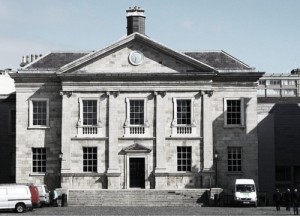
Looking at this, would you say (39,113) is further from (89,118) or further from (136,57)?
(136,57)

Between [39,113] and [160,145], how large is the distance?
9.71 metres

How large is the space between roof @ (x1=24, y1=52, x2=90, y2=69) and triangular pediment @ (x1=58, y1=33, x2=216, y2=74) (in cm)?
296

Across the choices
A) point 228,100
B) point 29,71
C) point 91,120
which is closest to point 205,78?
point 228,100

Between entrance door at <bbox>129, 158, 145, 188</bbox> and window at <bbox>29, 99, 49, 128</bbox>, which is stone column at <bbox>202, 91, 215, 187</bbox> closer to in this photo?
entrance door at <bbox>129, 158, 145, 188</bbox>

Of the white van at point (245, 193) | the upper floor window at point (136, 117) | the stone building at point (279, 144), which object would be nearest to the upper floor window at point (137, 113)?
the upper floor window at point (136, 117)

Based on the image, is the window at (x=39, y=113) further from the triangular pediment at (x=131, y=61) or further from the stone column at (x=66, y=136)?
Answer: the triangular pediment at (x=131, y=61)

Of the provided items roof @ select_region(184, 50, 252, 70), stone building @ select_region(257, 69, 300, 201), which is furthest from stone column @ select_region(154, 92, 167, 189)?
stone building @ select_region(257, 69, 300, 201)

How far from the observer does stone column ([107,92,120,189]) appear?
58.9 metres

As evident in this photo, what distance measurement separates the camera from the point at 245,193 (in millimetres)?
53000

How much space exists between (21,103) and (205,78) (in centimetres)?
1416

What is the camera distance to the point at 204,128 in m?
59.2

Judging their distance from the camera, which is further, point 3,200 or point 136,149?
point 136,149

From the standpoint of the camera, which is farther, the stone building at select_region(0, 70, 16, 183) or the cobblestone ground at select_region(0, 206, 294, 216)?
the stone building at select_region(0, 70, 16, 183)

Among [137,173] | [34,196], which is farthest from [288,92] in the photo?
[34,196]
